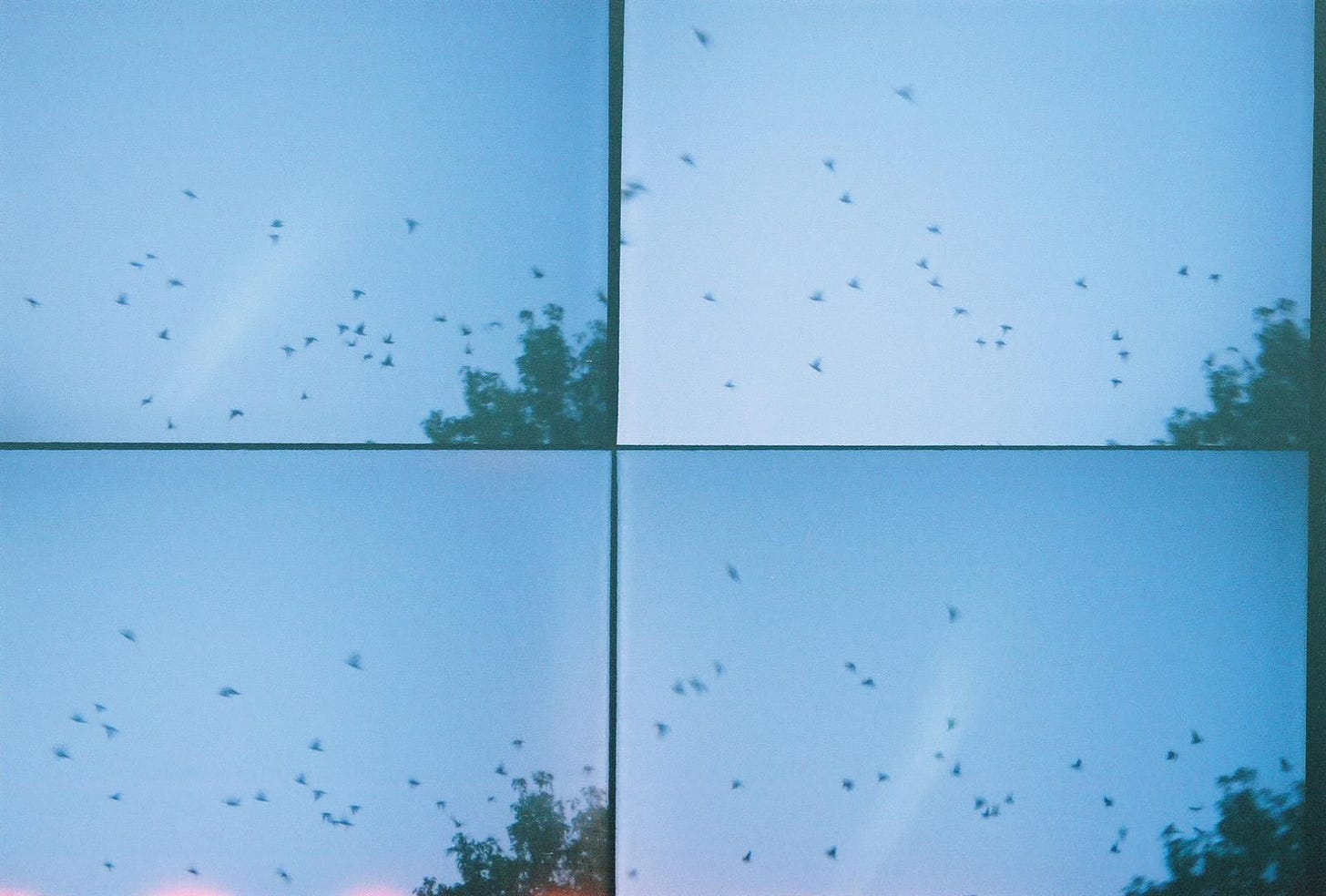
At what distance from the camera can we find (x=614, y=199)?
1513 mm

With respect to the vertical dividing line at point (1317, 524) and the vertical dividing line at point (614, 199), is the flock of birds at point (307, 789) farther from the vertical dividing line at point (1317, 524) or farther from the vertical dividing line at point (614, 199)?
the vertical dividing line at point (1317, 524)

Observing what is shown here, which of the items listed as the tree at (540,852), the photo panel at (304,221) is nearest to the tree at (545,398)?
the photo panel at (304,221)

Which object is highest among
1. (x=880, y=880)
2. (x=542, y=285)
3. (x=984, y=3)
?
(x=984, y=3)

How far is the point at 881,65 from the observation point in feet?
5.08

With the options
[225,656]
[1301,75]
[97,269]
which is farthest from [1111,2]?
[225,656]

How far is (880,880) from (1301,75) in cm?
160

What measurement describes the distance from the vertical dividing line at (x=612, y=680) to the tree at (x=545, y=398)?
0.08 metres

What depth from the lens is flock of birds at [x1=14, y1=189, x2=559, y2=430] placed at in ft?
4.91

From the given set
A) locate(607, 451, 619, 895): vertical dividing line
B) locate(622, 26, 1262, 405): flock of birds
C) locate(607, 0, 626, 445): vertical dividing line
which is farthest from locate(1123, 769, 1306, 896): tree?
locate(607, 0, 626, 445): vertical dividing line

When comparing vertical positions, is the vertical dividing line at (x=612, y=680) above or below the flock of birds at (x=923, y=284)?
below

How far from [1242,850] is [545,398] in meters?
1.48

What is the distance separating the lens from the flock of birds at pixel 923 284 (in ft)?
5.00

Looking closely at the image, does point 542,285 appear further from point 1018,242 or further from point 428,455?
point 1018,242

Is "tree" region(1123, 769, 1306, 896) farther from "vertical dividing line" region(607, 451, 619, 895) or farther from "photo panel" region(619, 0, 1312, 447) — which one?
"vertical dividing line" region(607, 451, 619, 895)
